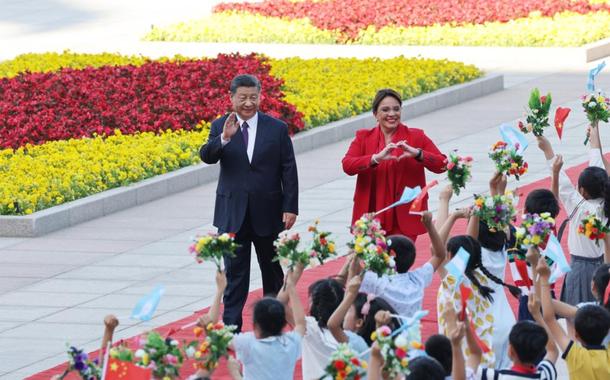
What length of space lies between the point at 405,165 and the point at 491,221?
1461mm

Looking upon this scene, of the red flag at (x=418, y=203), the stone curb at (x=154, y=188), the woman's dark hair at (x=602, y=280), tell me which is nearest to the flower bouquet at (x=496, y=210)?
the red flag at (x=418, y=203)

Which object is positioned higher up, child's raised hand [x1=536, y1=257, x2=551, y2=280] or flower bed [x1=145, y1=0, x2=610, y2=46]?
child's raised hand [x1=536, y1=257, x2=551, y2=280]

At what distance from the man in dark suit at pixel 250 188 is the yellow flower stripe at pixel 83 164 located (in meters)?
4.33

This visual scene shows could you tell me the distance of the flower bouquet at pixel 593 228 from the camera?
30.9ft

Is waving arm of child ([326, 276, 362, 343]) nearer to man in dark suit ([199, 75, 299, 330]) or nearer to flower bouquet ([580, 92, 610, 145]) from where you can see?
man in dark suit ([199, 75, 299, 330])

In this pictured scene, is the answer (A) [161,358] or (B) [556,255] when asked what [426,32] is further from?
(A) [161,358]

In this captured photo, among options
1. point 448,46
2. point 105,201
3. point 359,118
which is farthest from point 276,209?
point 448,46

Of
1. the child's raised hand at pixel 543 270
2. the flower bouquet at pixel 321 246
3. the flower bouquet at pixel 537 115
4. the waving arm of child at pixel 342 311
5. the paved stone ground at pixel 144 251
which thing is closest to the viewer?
the waving arm of child at pixel 342 311

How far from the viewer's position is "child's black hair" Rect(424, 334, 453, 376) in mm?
7164

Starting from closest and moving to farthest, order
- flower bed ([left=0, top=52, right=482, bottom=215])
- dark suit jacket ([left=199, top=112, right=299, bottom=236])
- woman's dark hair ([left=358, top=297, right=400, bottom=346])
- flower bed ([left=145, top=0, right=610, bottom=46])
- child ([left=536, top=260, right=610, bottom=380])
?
child ([left=536, top=260, right=610, bottom=380]), woman's dark hair ([left=358, top=297, right=400, bottom=346]), dark suit jacket ([left=199, top=112, right=299, bottom=236]), flower bed ([left=0, top=52, right=482, bottom=215]), flower bed ([left=145, top=0, right=610, bottom=46])

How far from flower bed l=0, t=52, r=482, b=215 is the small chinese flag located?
7816 mm

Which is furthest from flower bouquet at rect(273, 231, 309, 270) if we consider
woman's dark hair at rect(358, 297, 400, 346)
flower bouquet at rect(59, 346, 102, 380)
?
flower bouquet at rect(59, 346, 102, 380)

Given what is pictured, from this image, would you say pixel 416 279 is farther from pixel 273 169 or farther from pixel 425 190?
pixel 273 169

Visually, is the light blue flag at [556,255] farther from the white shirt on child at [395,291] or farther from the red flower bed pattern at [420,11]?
the red flower bed pattern at [420,11]
